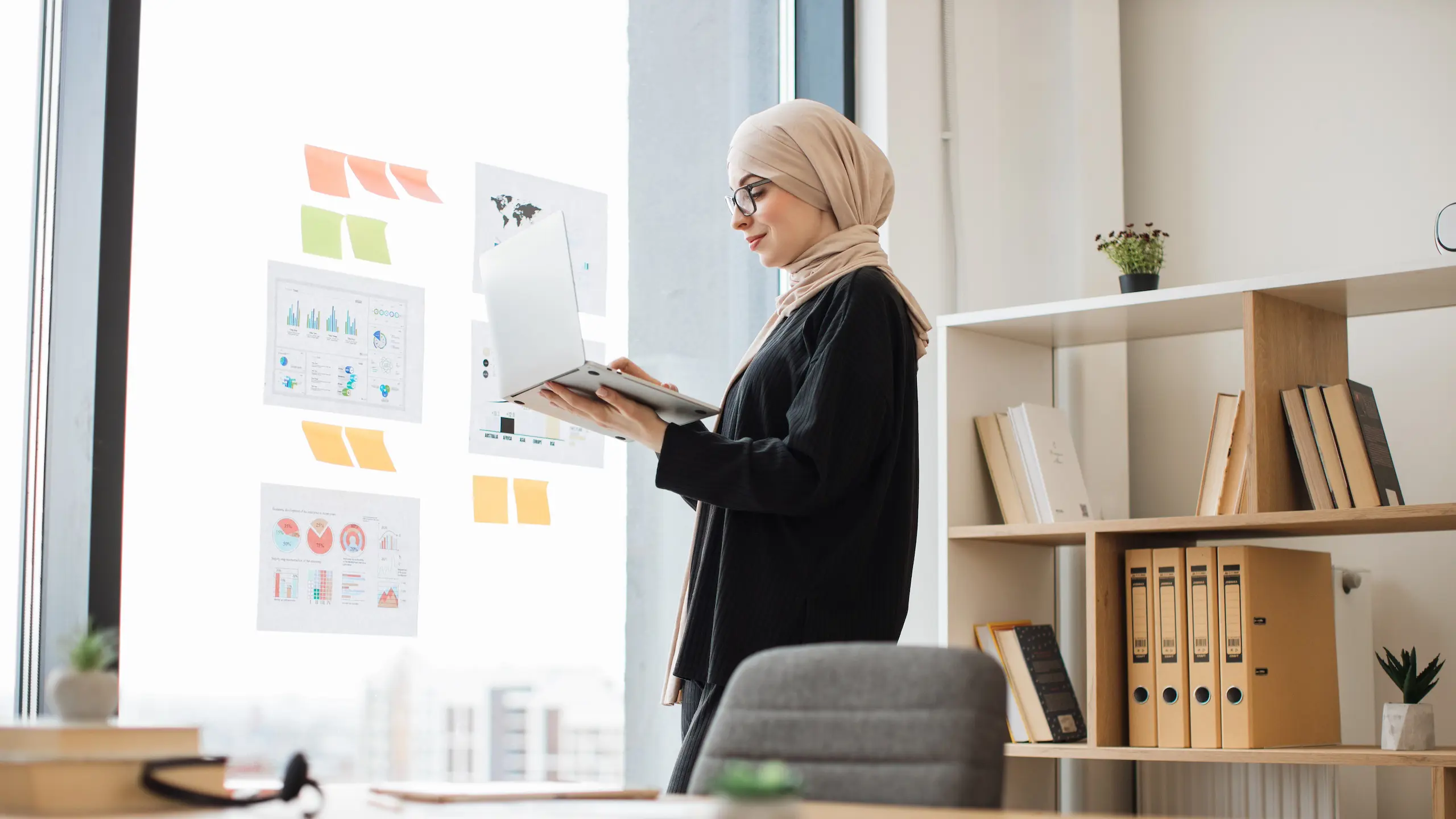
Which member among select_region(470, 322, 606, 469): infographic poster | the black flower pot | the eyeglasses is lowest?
select_region(470, 322, 606, 469): infographic poster

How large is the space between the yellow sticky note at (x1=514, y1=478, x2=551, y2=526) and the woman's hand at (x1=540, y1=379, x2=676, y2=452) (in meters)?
0.74

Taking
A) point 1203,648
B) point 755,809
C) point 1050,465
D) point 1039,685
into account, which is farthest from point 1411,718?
point 755,809

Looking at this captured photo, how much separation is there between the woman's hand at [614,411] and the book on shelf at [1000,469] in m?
1.14

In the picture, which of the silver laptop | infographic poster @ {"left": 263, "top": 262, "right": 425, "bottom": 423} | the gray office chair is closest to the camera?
the gray office chair

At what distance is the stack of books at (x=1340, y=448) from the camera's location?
2.38 m

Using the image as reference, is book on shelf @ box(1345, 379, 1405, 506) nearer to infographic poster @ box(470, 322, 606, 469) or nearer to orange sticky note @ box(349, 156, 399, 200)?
infographic poster @ box(470, 322, 606, 469)

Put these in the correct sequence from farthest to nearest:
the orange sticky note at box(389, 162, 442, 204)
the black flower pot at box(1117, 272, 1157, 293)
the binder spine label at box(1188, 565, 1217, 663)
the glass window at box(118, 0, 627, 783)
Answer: the black flower pot at box(1117, 272, 1157, 293) → the binder spine label at box(1188, 565, 1217, 663) → the orange sticky note at box(389, 162, 442, 204) → the glass window at box(118, 0, 627, 783)

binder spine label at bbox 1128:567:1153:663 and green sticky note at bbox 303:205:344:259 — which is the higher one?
green sticky note at bbox 303:205:344:259

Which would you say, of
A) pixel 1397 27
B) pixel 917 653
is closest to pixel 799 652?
pixel 917 653

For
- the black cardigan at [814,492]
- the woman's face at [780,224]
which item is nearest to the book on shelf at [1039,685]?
the black cardigan at [814,492]

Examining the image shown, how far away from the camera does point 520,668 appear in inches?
96.9

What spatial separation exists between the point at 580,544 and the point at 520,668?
263mm

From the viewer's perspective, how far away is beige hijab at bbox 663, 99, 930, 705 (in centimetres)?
189

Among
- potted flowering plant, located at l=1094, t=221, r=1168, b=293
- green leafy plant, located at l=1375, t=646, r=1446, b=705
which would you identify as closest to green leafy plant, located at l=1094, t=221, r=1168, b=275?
potted flowering plant, located at l=1094, t=221, r=1168, b=293
